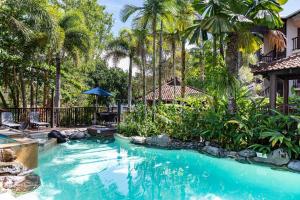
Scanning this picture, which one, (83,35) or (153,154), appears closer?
(153,154)

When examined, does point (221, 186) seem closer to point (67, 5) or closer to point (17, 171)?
point (17, 171)

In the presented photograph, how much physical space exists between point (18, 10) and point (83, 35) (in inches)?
142

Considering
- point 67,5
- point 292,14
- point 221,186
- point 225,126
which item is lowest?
point 221,186

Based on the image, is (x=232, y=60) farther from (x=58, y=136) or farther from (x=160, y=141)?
(x=58, y=136)

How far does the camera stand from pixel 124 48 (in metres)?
23.0

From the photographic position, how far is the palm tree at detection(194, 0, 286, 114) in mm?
11156

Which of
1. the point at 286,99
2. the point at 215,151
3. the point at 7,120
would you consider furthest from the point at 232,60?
the point at 7,120

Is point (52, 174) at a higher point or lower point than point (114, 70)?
lower

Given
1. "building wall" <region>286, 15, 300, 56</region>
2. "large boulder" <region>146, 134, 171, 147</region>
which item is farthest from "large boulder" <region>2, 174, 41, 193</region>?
"building wall" <region>286, 15, 300, 56</region>

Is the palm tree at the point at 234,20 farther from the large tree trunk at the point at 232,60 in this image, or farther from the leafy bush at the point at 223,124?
the leafy bush at the point at 223,124

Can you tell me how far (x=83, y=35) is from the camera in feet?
56.6

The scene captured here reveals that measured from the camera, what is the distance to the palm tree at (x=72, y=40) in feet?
56.0

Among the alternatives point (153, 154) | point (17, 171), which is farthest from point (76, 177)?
point (153, 154)

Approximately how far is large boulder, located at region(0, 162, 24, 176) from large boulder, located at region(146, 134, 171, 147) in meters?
6.36
